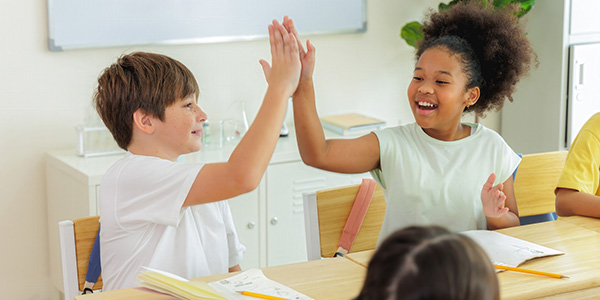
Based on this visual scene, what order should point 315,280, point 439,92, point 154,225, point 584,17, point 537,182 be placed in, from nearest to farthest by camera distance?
point 315,280
point 154,225
point 439,92
point 537,182
point 584,17

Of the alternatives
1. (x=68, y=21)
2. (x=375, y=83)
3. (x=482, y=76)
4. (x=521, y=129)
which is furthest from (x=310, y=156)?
(x=521, y=129)

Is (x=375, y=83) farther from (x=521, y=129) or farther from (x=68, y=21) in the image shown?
(x=68, y=21)

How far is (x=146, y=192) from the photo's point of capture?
1550mm

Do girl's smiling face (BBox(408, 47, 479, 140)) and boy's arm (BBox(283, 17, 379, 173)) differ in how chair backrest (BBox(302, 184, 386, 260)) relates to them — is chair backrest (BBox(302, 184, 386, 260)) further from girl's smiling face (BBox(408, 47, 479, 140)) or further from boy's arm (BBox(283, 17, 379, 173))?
girl's smiling face (BBox(408, 47, 479, 140))

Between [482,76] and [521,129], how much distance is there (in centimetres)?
210

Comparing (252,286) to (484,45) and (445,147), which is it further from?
(484,45)

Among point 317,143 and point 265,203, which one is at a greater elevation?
point 317,143

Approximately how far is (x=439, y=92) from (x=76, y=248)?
0.96 meters

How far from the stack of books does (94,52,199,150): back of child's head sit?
1.63m

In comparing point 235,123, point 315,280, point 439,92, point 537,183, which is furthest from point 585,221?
point 235,123

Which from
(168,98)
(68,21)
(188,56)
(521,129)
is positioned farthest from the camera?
(521,129)

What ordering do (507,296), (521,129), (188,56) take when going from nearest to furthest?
(507,296) → (188,56) → (521,129)

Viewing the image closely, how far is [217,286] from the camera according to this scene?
1.42 metres

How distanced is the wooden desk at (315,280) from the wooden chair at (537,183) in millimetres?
853
